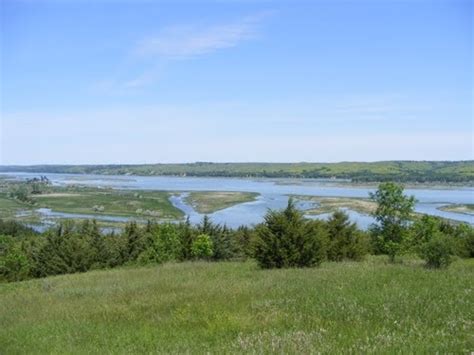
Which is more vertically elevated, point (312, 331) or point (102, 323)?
point (312, 331)

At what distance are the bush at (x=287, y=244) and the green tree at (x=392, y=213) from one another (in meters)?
18.7

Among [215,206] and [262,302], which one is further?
[215,206]

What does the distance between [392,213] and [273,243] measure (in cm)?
2197

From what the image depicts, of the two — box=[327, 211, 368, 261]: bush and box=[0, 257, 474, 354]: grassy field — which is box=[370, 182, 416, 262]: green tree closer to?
box=[327, 211, 368, 261]: bush

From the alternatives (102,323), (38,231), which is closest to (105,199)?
(38,231)

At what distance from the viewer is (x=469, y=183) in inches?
7480

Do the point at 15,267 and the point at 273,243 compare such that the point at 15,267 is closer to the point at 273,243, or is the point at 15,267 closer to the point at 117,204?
the point at 273,243

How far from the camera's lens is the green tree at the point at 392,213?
39406 millimetres

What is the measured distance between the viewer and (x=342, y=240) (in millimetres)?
31625

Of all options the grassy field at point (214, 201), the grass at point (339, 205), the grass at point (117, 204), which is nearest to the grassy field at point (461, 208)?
the grass at point (339, 205)

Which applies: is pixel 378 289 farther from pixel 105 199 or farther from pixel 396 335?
pixel 105 199

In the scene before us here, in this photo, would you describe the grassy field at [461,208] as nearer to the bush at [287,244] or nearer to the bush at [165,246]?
the bush at [165,246]

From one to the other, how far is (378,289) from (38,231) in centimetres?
9835

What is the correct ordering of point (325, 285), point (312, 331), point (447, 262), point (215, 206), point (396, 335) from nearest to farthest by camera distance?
point (396, 335) < point (312, 331) < point (325, 285) < point (447, 262) < point (215, 206)
